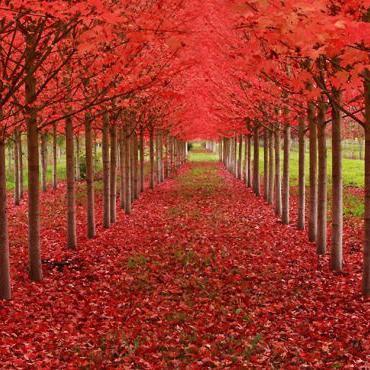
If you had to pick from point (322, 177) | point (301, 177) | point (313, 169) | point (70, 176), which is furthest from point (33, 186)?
point (301, 177)

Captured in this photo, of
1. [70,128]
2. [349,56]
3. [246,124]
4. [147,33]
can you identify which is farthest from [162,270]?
[246,124]

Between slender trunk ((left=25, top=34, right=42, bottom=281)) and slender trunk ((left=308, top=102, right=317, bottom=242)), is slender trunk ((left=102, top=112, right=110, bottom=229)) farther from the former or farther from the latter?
slender trunk ((left=308, top=102, right=317, bottom=242))

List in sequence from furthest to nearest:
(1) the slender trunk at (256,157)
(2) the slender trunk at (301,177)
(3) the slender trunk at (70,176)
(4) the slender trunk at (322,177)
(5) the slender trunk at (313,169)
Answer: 1. (1) the slender trunk at (256,157)
2. (2) the slender trunk at (301,177)
3. (5) the slender trunk at (313,169)
4. (3) the slender trunk at (70,176)
5. (4) the slender trunk at (322,177)

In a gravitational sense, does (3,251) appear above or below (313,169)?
below

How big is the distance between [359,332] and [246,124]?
18248 mm

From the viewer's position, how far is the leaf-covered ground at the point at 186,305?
21.7 feet

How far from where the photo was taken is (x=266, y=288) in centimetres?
964

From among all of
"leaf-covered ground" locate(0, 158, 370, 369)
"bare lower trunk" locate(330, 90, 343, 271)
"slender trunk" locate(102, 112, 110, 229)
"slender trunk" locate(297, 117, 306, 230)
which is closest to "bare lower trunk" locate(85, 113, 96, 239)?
"leaf-covered ground" locate(0, 158, 370, 369)

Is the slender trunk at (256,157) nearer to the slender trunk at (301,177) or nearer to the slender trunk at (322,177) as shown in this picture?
the slender trunk at (301,177)

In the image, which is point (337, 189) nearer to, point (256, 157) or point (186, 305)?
point (186, 305)

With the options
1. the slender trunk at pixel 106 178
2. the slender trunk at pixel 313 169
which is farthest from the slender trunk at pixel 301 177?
the slender trunk at pixel 106 178

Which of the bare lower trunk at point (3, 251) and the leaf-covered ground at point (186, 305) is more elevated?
the bare lower trunk at point (3, 251)

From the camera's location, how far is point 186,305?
→ 8688mm

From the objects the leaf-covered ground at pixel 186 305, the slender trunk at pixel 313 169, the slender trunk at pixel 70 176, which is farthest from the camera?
the slender trunk at pixel 313 169
